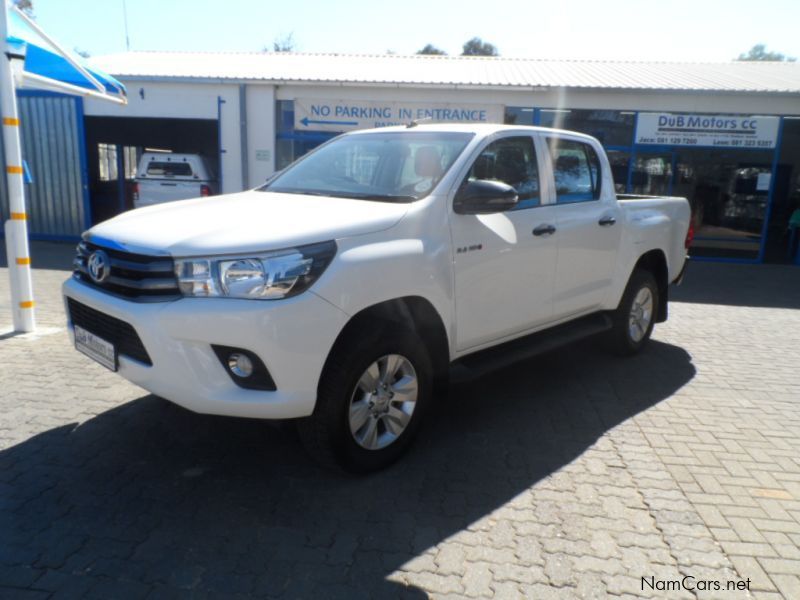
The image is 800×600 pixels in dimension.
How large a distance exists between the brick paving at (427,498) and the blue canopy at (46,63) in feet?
9.62

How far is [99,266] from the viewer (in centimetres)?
328

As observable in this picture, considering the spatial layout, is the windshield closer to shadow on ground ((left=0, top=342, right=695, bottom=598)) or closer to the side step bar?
the side step bar

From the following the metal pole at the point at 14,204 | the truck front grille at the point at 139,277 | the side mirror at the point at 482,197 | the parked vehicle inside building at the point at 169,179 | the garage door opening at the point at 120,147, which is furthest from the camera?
the garage door opening at the point at 120,147

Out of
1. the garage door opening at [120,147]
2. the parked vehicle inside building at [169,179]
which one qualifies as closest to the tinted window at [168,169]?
the parked vehicle inside building at [169,179]

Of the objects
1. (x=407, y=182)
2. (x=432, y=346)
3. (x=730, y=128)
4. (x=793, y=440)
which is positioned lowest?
(x=793, y=440)

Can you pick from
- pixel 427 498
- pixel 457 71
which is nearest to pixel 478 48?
pixel 457 71

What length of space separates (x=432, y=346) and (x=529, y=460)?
903mm

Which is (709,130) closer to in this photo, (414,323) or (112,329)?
(414,323)

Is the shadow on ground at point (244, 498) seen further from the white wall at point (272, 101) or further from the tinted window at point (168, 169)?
the white wall at point (272, 101)

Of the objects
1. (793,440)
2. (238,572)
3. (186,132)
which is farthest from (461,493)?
(186,132)

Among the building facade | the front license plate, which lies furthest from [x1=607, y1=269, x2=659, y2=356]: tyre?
the building facade

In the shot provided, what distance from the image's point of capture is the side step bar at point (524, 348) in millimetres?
3902

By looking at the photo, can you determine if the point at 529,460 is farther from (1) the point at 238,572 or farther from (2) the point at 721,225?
(2) the point at 721,225

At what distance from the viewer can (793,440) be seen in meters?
4.22
